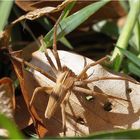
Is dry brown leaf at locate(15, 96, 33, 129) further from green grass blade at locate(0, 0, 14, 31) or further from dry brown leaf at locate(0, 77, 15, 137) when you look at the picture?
green grass blade at locate(0, 0, 14, 31)

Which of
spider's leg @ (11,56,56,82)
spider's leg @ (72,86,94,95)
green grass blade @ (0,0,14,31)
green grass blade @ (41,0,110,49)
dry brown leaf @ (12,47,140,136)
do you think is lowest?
dry brown leaf @ (12,47,140,136)

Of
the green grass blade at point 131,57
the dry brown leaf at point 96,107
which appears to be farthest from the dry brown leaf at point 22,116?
the green grass blade at point 131,57

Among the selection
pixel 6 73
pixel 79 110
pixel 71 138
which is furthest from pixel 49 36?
pixel 71 138

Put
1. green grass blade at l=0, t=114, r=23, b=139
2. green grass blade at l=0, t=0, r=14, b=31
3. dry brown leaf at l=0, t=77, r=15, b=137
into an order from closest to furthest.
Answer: green grass blade at l=0, t=114, r=23, b=139, dry brown leaf at l=0, t=77, r=15, b=137, green grass blade at l=0, t=0, r=14, b=31

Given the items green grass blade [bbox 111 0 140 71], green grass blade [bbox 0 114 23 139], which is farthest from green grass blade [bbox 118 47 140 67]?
green grass blade [bbox 0 114 23 139]

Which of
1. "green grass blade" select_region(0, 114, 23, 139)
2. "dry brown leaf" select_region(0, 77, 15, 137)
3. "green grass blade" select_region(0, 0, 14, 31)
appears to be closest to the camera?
"green grass blade" select_region(0, 114, 23, 139)

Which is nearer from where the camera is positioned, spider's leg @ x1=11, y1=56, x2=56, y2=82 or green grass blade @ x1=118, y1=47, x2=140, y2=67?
spider's leg @ x1=11, y1=56, x2=56, y2=82

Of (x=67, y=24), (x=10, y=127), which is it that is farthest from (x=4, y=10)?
(x=10, y=127)

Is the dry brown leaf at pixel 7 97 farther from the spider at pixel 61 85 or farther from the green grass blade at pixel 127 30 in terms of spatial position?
the green grass blade at pixel 127 30
